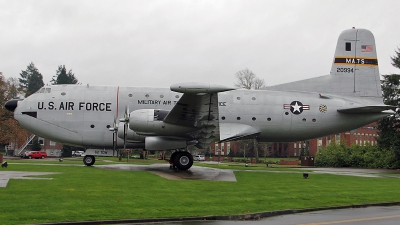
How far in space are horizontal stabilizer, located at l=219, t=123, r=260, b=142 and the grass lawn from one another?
6765 mm

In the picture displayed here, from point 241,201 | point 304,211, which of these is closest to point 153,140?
point 241,201

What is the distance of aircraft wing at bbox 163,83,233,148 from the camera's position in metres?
20.5

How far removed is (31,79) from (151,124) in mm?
139735

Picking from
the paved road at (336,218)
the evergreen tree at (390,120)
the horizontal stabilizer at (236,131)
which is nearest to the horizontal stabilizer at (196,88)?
the horizontal stabilizer at (236,131)

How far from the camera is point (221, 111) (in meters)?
27.0

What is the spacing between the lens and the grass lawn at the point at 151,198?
11.6 meters

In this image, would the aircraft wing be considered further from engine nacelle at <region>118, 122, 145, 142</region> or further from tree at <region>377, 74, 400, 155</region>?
tree at <region>377, 74, 400, 155</region>

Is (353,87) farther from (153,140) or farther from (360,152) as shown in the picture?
(360,152)

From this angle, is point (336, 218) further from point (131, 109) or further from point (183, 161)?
point (131, 109)

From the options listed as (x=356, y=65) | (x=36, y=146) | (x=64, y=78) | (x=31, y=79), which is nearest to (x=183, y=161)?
(x=356, y=65)

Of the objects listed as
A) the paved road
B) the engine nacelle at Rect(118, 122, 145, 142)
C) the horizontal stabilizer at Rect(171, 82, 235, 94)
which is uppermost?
the horizontal stabilizer at Rect(171, 82, 235, 94)

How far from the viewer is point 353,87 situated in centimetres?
2917

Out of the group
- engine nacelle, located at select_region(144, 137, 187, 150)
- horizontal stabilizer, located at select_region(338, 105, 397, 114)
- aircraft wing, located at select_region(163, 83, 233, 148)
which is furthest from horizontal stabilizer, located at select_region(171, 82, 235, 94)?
horizontal stabilizer, located at select_region(338, 105, 397, 114)

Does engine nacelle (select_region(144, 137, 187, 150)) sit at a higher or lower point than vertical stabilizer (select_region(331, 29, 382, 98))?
lower
